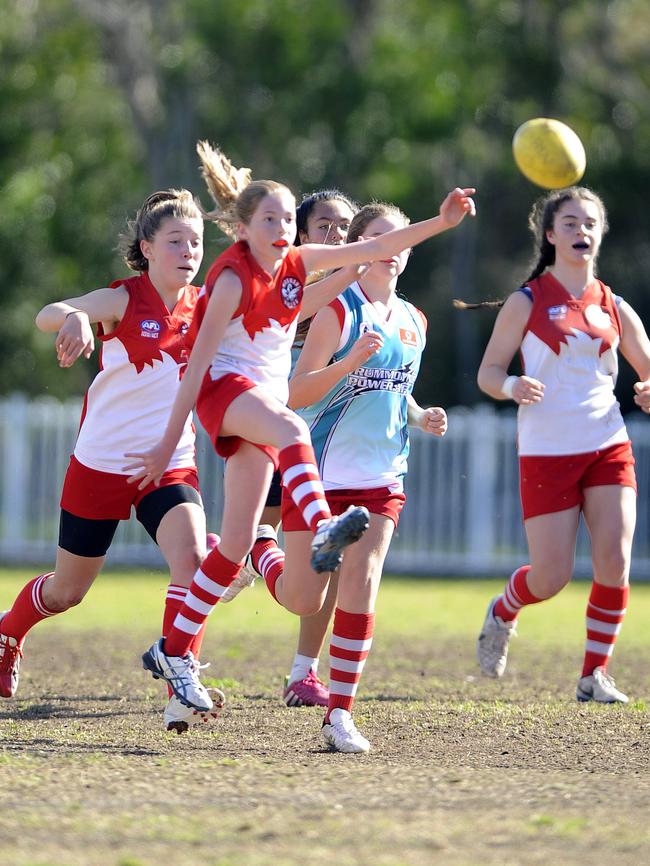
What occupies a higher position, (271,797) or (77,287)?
(77,287)

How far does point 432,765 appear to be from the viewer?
513cm

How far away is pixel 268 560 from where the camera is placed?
22.5 feet

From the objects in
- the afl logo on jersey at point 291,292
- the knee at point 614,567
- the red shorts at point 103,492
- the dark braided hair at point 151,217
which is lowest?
the knee at point 614,567

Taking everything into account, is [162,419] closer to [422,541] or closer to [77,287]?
[422,541]

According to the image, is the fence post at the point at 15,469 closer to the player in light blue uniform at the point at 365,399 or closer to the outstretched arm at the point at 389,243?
the player in light blue uniform at the point at 365,399

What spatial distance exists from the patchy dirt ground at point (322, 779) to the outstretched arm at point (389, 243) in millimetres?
1905

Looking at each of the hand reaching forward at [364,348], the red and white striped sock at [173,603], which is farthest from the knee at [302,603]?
the hand reaching forward at [364,348]

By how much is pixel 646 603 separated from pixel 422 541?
4402 mm

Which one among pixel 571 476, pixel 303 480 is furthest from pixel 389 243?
pixel 571 476

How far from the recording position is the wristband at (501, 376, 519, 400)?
6.66 meters

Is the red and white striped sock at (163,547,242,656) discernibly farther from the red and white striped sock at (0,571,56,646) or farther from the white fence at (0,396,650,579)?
the white fence at (0,396,650,579)

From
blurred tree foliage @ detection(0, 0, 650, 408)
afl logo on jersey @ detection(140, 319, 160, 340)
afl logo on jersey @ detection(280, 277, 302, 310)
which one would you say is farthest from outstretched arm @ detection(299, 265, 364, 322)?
blurred tree foliage @ detection(0, 0, 650, 408)

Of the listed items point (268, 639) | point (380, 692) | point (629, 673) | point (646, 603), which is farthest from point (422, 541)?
point (380, 692)

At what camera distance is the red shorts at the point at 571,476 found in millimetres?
6840
